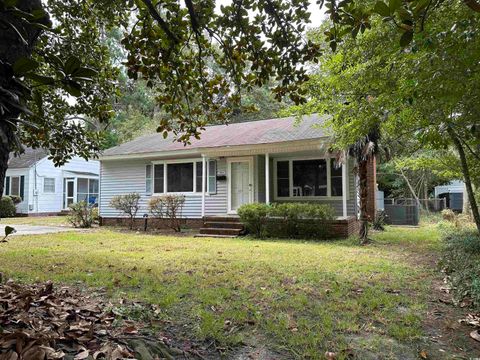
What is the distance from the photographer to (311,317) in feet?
12.7

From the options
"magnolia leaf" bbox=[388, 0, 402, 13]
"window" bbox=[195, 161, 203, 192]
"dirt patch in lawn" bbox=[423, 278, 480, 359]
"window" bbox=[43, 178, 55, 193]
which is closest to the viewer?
"magnolia leaf" bbox=[388, 0, 402, 13]

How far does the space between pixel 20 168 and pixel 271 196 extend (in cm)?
1638

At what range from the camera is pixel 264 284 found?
512 centimetres

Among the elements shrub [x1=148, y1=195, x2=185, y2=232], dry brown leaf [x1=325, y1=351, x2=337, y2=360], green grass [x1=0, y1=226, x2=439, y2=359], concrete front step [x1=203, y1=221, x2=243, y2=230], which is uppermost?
shrub [x1=148, y1=195, x2=185, y2=232]

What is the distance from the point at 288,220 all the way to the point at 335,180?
8.90ft

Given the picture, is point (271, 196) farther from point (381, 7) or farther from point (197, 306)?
point (381, 7)

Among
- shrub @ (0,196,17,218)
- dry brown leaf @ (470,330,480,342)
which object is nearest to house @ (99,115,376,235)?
dry brown leaf @ (470,330,480,342)

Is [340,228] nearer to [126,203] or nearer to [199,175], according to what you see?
[199,175]

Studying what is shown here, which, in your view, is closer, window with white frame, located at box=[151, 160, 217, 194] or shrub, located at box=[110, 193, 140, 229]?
window with white frame, located at box=[151, 160, 217, 194]

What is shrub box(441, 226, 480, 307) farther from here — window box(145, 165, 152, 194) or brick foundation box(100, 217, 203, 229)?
window box(145, 165, 152, 194)

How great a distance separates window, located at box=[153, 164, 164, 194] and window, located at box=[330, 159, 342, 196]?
6.78 meters

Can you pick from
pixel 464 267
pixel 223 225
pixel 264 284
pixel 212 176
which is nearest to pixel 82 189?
pixel 212 176

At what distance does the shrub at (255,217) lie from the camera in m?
11.4

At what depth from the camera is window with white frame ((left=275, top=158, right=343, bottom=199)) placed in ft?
41.8
